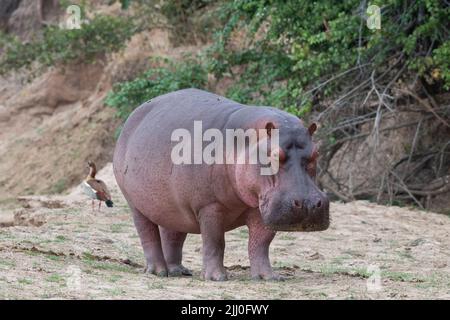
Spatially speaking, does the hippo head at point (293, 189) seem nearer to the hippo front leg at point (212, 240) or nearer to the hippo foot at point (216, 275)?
the hippo front leg at point (212, 240)

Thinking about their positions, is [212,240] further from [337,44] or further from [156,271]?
[337,44]

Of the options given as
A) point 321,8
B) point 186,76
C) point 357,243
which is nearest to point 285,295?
point 357,243

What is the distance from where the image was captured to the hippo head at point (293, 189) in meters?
6.05

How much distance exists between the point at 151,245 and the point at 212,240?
0.88 metres

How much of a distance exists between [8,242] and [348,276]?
2.69m

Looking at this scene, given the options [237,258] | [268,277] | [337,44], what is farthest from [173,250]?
[337,44]

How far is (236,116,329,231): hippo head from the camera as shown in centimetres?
605

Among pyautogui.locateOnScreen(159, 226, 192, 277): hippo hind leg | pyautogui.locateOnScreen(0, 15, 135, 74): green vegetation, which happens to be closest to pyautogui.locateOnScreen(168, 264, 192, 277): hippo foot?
pyautogui.locateOnScreen(159, 226, 192, 277): hippo hind leg

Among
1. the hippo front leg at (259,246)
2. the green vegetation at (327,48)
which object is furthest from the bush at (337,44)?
the hippo front leg at (259,246)

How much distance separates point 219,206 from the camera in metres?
6.71

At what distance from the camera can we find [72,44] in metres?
19.8

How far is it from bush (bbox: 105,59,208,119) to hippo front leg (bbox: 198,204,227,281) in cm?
837

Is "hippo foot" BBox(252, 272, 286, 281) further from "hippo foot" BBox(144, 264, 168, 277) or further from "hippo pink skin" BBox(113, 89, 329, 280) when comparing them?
"hippo foot" BBox(144, 264, 168, 277)

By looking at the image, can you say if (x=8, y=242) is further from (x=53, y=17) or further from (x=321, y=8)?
(x=53, y=17)
